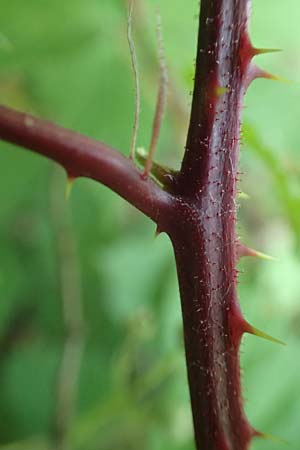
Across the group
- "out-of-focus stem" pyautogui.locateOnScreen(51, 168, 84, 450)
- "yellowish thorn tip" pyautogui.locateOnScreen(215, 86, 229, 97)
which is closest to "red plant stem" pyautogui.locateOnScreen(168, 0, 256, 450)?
"yellowish thorn tip" pyautogui.locateOnScreen(215, 86, 229, 97)

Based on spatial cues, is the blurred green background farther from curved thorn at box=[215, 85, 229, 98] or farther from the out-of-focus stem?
curved thorn at box=[215, 85, 229, 98]

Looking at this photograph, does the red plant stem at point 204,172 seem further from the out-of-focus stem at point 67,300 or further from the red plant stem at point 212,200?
the out-of-focus stem at point 67,300

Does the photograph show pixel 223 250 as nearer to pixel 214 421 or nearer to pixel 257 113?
pixel 214 421

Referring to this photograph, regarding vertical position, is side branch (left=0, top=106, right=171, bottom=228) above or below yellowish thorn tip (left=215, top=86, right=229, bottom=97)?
below

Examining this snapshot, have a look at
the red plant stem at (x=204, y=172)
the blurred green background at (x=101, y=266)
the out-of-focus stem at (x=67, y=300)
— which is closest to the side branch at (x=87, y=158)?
the red plant stem at (x=204, y=172)

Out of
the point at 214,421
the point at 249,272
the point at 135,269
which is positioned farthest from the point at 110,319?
the point at 214,421

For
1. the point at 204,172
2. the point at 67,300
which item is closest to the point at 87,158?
the point at 204,172

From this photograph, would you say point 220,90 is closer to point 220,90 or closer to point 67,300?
point 220,90
